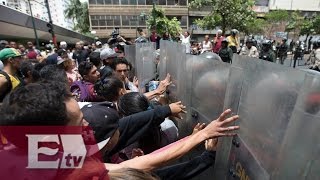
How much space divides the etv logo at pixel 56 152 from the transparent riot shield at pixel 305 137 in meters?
0.70

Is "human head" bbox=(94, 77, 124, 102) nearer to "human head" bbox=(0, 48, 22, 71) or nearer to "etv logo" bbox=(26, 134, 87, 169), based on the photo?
"etv logo" bbox=(26, 134, 87, 169)

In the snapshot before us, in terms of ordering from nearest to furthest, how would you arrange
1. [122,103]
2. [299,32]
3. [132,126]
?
[132,126] → [122,103] → [299,32]

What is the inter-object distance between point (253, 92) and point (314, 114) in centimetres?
50

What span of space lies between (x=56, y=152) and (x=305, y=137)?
2.70 feet

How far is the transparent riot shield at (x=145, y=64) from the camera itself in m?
5.07

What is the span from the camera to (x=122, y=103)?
7.77 feet

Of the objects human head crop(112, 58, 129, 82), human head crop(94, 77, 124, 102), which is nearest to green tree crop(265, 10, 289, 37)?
human head crop(112, 58, 129, 82)

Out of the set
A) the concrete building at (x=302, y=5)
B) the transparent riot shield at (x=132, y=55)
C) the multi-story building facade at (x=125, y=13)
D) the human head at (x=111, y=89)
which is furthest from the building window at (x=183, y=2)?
the human head at (x=111, y=89)

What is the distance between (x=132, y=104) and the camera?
2322 mm

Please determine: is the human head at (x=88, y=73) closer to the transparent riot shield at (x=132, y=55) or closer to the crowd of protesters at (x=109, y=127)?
the crowd of protesters at (x=109, y=127)

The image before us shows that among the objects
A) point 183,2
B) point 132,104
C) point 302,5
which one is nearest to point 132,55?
point 132,104

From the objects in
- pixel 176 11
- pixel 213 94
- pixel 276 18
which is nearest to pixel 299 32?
pixel 276 18

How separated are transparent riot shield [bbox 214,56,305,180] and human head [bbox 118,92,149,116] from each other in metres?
0.71

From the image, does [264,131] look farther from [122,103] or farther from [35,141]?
[122,103]
